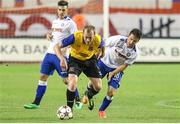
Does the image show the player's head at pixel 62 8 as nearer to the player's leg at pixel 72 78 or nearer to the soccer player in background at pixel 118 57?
the soccer player in background at pixel 118 57

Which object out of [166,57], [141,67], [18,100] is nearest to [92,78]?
[18,100]

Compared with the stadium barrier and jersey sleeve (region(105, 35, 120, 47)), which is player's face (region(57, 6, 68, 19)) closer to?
jersey sleeve (region(105, 35, 120, 47))

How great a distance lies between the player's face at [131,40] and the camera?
10.8 metres

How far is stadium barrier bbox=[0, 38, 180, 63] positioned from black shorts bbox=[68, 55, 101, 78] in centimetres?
1430

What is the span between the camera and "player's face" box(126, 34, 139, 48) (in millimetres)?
10753

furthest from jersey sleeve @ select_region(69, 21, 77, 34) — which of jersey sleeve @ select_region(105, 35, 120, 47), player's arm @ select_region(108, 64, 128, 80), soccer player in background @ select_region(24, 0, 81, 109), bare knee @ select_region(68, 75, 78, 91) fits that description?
bare knee @ select_region(68, 75, 78, 91)

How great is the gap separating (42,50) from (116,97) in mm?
11032

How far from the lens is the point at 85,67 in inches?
429

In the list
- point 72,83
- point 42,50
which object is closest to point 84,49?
point 72,83

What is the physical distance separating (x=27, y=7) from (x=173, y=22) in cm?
648

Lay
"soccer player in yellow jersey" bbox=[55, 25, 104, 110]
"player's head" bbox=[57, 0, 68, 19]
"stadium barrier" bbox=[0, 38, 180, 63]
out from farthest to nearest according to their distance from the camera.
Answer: "stadium barrier" bbox=[0, 38, 180, 63] → "player's head" bbox=[57, 0, 68, 19] → "soccer player in yellow jersey" bbox=[55, 25, 104, 110]

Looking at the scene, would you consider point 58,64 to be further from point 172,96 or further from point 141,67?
point 141,67

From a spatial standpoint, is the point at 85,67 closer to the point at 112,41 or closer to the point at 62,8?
the point at 112,41

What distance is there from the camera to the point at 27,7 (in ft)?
94.5
